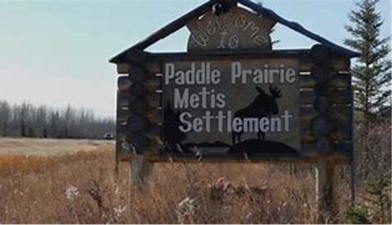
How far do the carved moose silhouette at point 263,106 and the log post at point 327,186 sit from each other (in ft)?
2.20

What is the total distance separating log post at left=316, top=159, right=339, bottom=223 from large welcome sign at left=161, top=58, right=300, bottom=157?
0.33 metres

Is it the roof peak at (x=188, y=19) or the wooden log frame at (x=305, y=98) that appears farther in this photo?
the roof peak at (x=188, y=19)

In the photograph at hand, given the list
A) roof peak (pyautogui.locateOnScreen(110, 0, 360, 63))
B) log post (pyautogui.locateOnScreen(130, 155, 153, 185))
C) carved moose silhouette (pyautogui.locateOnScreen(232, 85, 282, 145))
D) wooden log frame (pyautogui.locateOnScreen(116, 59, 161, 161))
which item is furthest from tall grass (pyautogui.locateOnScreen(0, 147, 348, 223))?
roof peak (pyautogui.locateOnScreen(110, 0, 360, 63))

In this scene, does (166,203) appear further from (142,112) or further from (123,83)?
(123,83)

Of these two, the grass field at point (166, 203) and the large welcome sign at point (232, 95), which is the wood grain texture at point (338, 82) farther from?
the grass field at point (166, 203)

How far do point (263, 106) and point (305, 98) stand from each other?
42 cm

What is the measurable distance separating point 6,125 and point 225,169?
85041 millimetres

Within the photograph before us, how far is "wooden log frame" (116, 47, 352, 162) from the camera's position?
22.6 feet

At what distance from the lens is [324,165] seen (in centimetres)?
696

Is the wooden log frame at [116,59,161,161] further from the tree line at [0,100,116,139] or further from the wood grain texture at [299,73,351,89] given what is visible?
the tree line at [0,100,116,139]

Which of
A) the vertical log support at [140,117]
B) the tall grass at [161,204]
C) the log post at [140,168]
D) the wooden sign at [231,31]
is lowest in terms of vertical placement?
the tall grass at [161,204]

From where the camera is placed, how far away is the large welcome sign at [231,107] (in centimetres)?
703

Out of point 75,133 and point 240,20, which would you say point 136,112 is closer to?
point 240,20

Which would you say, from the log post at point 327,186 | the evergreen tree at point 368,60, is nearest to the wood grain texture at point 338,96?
the log post at point 327,186
